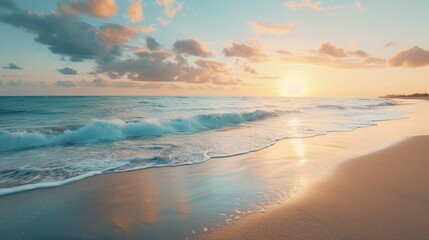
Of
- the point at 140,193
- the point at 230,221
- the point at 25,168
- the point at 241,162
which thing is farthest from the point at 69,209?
the point at 241,162

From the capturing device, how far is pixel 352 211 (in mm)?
2949

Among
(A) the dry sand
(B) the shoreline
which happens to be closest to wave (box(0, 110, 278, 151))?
(B) the shoreline

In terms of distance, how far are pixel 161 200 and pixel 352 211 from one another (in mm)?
2541

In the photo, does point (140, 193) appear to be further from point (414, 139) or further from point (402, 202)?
point (414, 139)

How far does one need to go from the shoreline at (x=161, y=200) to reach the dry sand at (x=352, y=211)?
0.22 metres

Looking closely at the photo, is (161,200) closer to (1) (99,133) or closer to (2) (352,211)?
(2) (352,211)

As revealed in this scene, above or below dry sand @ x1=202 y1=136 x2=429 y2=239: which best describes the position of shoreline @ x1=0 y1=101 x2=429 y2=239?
below

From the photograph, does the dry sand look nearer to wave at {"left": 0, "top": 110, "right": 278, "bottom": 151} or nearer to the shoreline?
the shoreline

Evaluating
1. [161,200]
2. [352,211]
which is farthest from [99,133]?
[352,211]

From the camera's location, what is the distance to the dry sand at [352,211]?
2465 mm

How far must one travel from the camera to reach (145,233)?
2520 mm

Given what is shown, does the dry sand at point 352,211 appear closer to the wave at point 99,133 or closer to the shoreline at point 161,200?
the shoreline at point 161,200

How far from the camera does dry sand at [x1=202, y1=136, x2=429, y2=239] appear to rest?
246 cm

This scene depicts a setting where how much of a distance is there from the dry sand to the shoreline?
0.73 feet
